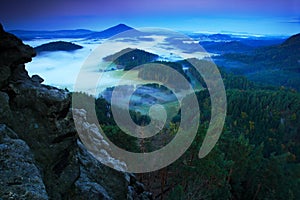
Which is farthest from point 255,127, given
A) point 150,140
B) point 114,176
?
point 114,176

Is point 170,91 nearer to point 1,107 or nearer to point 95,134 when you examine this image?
point 95,134

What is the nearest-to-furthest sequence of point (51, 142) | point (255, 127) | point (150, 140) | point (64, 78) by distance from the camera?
point (51, 142) < point (150, 140) < point (64, 78) < point (255, 127)

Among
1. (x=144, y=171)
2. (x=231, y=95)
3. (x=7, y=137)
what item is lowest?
(x=231, y=95)

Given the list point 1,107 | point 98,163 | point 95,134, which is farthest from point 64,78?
point 1,107

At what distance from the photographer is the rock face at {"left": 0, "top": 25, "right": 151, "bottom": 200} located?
34.0 feet

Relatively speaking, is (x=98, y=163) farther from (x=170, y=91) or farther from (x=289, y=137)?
(x=170, y=91)

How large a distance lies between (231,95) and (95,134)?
127520 mm

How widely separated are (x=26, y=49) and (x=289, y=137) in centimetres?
12661

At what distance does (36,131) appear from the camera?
12.7 m

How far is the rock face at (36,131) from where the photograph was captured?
34.0 feet

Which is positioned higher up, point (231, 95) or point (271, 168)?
point (271, 168)

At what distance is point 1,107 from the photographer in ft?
37.8

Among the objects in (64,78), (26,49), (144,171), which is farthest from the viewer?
(64,78)

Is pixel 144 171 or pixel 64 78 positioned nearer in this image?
pixel 144 171
